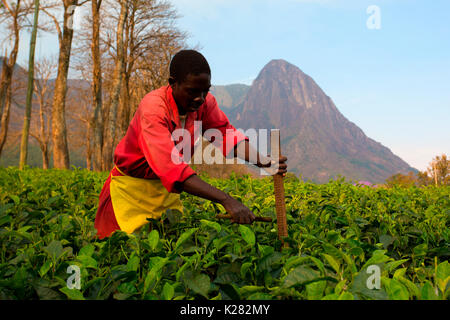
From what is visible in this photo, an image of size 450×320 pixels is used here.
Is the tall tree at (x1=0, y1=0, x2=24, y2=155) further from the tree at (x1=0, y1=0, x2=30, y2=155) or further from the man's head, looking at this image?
the man's head

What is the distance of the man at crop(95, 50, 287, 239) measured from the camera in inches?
75.7

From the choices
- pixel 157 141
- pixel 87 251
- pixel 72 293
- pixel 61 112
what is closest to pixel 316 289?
pixel 72 293

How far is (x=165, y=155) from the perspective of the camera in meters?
2.01

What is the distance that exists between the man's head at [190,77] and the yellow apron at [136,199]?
2.40 ft

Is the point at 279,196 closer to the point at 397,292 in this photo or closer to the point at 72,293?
the point at 397,292

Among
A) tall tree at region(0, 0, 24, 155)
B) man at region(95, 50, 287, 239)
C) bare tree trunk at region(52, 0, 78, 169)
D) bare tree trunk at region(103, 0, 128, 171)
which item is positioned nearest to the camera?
man at region(95, 50, 287, 239)

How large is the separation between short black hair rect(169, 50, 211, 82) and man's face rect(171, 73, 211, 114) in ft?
0.08

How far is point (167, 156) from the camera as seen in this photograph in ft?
6.59

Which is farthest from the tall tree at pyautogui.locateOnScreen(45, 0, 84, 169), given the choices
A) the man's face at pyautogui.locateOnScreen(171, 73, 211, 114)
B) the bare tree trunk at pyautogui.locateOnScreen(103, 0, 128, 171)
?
the man's face at pyautogui.locateOnScreen(171, 73, 211, 114)

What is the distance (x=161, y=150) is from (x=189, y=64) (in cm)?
54

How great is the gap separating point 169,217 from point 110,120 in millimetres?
14447

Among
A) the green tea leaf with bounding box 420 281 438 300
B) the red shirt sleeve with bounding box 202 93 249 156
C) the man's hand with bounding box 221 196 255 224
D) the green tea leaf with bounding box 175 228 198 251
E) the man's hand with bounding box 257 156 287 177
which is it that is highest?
the red shirt sleeve with bounding box 202 93 249 156
